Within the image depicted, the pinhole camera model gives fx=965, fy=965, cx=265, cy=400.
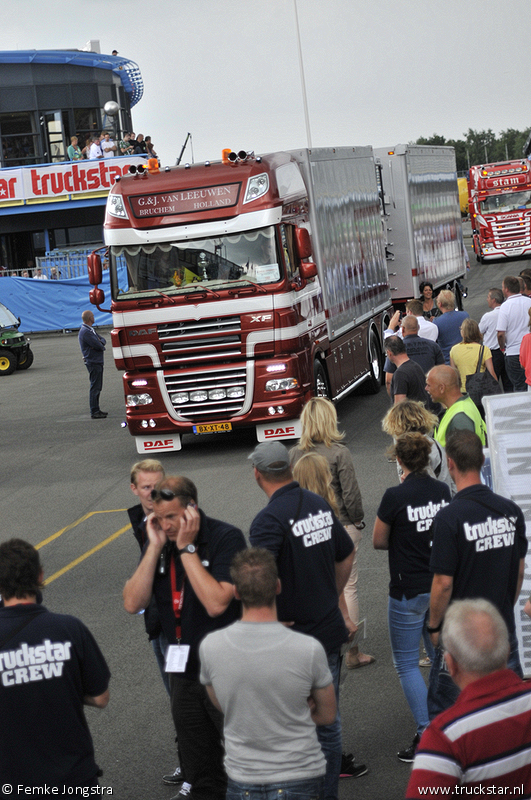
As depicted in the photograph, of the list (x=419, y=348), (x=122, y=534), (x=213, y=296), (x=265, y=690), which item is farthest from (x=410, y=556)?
(x=213, y=296)

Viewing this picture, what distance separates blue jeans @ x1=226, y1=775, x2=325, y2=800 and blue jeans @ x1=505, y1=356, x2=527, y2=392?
9.78m

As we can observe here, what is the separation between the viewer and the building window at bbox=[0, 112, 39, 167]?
4531cm

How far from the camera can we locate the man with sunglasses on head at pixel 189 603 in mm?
4449

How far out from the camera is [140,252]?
44.8 feet

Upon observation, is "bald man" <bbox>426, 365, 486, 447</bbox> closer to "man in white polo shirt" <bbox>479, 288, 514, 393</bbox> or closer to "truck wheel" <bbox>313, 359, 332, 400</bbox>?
"man in white polo shirt" <bbox>479, 288, 514, 393</bbox>

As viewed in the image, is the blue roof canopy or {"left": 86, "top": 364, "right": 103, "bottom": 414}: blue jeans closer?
{"left": 86, "top": 364, "right": 103, "bottom": 414}: blue jeans

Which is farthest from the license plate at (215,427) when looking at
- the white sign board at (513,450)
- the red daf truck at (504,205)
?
the red daf truck at (504,205)

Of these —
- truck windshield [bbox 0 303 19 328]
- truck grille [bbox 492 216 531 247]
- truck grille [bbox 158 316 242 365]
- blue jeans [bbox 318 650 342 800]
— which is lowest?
blue jeans [bbox 318 650 342 800]

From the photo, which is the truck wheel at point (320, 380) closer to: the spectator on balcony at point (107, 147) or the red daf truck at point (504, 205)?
the spectator on balcony at point (107, 147)

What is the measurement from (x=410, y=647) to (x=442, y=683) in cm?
39

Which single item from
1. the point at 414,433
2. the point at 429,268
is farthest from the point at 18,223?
the point at 414,433

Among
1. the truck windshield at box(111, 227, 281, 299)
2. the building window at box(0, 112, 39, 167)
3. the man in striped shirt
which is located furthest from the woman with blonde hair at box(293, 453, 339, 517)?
the building window at box(0, 112, 39, 167)

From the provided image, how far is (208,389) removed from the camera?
13.6 m

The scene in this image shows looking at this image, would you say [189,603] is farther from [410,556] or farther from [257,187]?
[257,187]
